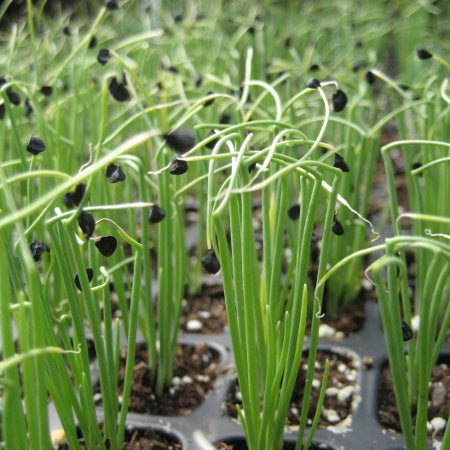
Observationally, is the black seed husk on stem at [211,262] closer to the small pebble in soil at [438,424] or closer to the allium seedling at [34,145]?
the allium seedling at [34,145]

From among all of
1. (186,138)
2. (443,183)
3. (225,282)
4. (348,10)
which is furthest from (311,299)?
(348,10)

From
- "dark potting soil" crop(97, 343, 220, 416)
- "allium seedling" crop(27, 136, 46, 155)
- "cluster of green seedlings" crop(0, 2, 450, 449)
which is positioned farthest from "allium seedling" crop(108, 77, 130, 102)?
"dark potting soil" crop(97, 343, 220, 416)

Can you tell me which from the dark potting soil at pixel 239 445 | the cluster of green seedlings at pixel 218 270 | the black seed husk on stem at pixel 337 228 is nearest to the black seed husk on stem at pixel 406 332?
the cluster of green seedlings at pixel 218 270

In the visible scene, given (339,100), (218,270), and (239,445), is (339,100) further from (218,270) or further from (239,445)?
(239,445)

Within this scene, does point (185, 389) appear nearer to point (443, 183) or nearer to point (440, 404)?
point (440, 404)

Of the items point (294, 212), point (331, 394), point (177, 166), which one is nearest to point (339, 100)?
point (294, 212)

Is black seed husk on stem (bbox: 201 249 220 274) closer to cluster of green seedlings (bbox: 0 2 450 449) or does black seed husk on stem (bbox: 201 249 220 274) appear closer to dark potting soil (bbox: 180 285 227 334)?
cluster of green seedlings (bbox: 0 2 450 449)
